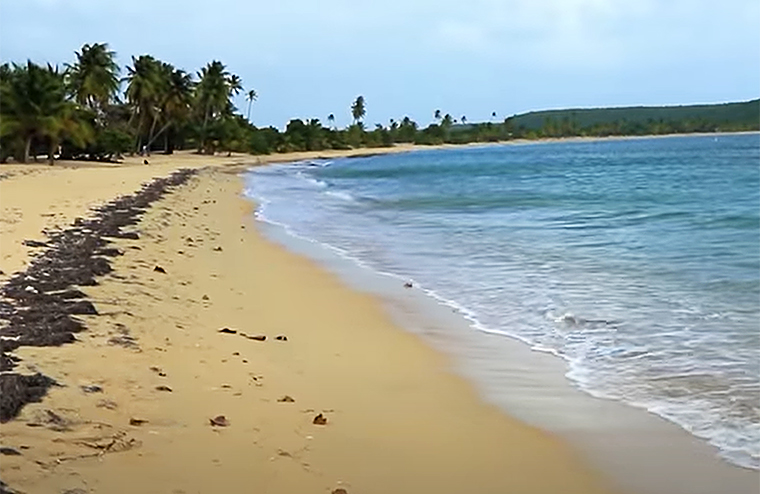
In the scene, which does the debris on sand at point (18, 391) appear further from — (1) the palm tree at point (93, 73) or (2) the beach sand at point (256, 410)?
(1) the palm tree at point (93, 73)

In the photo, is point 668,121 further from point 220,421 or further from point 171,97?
point 220,421

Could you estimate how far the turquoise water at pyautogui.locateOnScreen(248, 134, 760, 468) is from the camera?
19.6 ft

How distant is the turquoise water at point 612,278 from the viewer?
598 centimetres

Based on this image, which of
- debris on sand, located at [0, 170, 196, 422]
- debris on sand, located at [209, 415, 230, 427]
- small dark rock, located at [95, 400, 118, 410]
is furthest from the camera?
debris on sand, located at [0, 170, 196, 422]

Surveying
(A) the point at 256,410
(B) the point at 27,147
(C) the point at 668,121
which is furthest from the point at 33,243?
(C) the point at 668,121

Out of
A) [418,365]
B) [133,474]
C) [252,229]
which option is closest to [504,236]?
[252,229]

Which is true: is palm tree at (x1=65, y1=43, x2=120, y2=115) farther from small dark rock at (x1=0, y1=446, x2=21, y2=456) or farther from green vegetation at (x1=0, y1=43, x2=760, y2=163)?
small dark rock at (x1=0, y1=446, x2=21, y2=456)

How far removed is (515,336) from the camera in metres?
7.66

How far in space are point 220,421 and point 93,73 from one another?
5838 centimetres

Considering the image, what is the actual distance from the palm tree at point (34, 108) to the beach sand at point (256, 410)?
3741 centimetres

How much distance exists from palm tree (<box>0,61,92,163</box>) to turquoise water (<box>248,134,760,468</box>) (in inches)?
895

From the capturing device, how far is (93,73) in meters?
59.0

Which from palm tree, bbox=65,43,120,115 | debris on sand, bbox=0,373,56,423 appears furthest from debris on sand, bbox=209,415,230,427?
palm tree, bbox=65,43,120,115

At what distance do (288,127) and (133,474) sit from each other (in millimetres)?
111661
